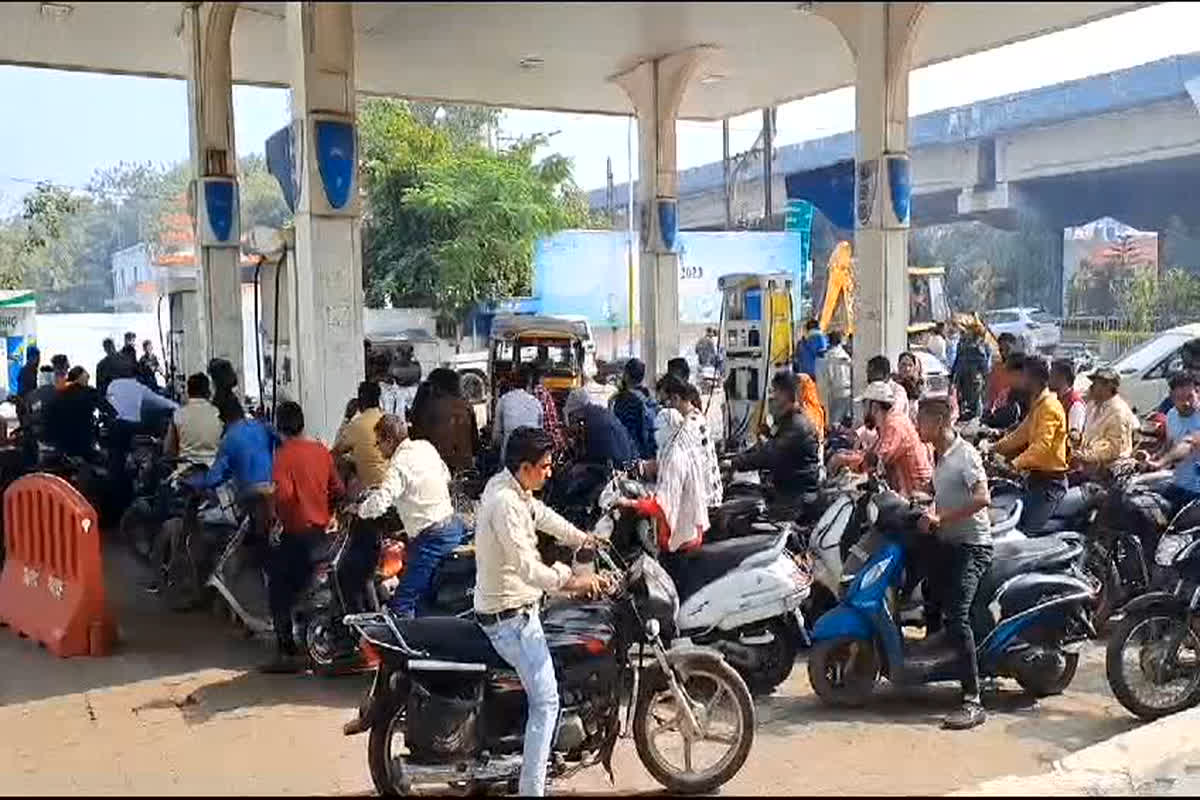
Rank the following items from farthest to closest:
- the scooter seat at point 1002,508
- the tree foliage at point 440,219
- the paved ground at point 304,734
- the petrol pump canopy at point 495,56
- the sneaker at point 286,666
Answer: the tree foliage at point 440,219, the petrol pump canopy at point 495,56, the sneaker at point 286,666, the scooter seat at point 1002,508, the paved ground at point 304,734

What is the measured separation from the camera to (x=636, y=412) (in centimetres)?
1002

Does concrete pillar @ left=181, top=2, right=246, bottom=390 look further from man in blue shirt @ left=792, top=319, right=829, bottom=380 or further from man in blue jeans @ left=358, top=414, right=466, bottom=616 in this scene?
man in blue shirt @ left=792, top=319, right=829, bottom=380

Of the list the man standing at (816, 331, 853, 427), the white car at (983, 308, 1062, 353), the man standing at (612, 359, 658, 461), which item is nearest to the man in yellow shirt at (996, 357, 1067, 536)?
the man standing at (612, 359, 658, 461)

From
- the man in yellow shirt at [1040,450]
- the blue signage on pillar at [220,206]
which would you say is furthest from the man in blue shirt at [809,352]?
the man in yellow shirt at [1040,450]

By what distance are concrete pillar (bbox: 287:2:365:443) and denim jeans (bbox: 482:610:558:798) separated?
14.1 ft

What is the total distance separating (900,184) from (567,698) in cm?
792

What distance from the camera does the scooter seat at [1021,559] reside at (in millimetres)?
6090

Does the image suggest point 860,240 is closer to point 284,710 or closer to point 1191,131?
point 284,710

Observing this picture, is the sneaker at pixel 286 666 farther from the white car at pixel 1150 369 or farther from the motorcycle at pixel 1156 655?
the white car at pixel 1150 369

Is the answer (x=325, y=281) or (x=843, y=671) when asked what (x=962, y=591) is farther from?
(x=325, y=281)

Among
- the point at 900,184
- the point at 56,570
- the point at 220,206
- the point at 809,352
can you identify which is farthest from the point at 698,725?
the point at 809,352

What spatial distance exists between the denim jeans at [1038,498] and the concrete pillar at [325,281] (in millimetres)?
4697

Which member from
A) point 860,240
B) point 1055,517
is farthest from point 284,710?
point 860,240

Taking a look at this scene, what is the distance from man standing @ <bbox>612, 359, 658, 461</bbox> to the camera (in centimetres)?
994
